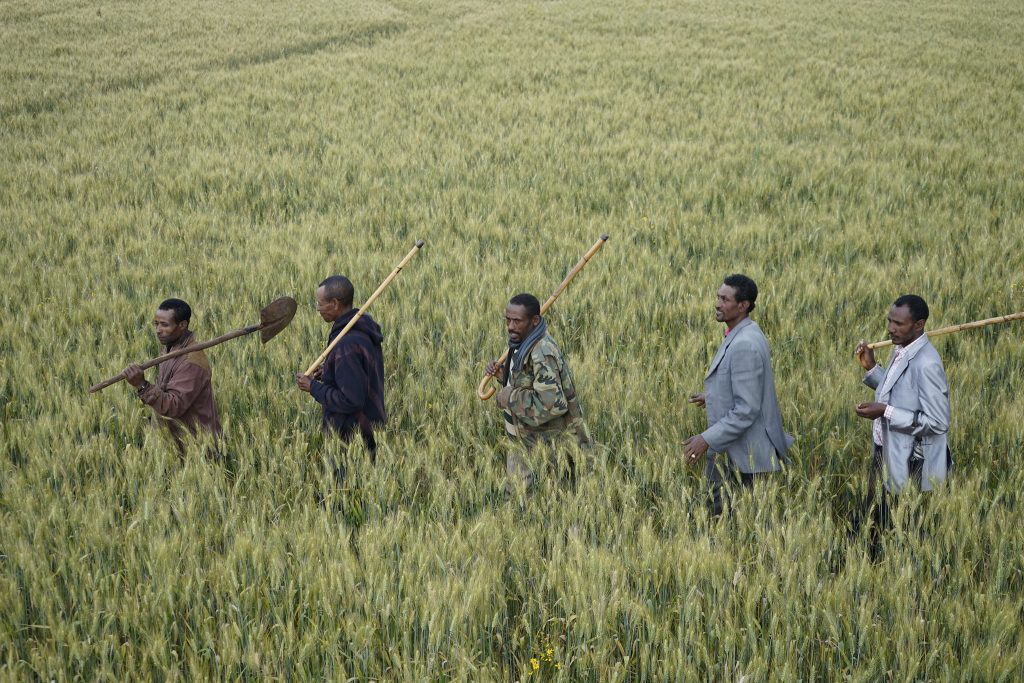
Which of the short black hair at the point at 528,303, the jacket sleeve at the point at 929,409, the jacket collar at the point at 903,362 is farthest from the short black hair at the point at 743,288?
the short black hair at the point at 528,303

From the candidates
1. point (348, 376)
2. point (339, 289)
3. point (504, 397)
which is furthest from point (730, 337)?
point (339, 289)

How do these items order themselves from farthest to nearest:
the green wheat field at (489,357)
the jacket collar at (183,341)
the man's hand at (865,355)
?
the jacket collar at (183,341) < the man's hand at (865,355) < the green wheat field at (489,357)

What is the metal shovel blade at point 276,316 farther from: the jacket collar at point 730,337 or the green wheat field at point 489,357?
the jacket collar at point 730,337

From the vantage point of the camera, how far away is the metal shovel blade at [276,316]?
4.57 metres

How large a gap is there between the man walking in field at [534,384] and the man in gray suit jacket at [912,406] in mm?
1417

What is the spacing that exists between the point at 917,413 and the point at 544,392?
1736 millimetres

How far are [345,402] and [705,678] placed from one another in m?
2.28

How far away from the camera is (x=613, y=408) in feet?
16.8

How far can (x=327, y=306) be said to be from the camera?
4414mm

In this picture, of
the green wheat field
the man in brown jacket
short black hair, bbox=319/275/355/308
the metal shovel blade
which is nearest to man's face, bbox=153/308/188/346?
the man in brown jacket

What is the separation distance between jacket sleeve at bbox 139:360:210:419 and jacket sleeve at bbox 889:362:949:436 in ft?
11.5

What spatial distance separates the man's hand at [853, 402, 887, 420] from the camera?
3.72 metres

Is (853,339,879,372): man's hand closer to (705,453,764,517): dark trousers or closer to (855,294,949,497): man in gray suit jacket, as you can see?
(855,294,949,497): man in gray suit jacket

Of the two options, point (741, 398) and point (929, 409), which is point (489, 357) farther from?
point (929, 409)
